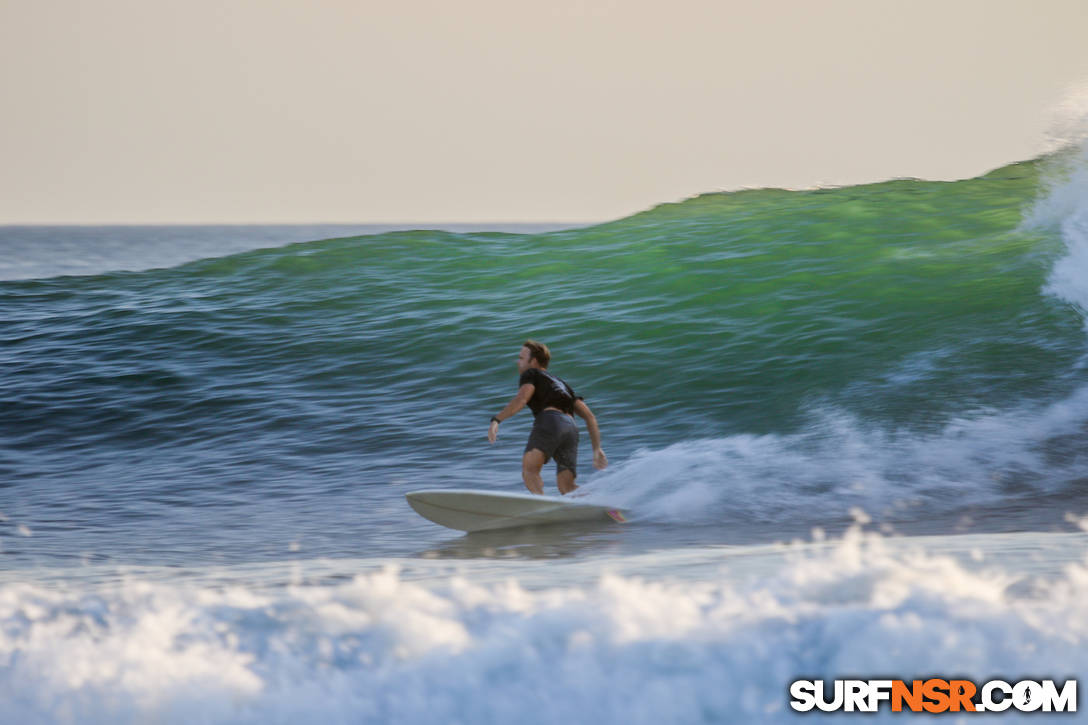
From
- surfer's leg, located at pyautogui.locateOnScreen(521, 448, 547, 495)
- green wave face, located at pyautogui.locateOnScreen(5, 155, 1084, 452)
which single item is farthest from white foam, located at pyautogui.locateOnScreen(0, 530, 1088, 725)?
green wave face, located at pyautogui.locateOnScreen(5, 155, 1084, 452)

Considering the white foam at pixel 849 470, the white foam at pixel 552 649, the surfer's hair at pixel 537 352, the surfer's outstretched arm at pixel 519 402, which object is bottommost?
the white foam at pixel 849 470

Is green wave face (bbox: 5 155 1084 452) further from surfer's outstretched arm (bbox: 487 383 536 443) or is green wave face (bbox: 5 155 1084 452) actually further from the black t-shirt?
surfer's outstretched arm (bbox: 487 383 536 443)

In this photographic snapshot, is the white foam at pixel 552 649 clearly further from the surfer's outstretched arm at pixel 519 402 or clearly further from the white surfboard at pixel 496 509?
the surfer's outstretched arm at pixel 519 402

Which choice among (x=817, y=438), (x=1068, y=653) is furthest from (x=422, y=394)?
(x=1068, y=653)

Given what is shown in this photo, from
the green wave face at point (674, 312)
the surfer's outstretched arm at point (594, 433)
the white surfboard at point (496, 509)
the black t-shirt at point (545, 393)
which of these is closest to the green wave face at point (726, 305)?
the green wave face at point (674, 312)

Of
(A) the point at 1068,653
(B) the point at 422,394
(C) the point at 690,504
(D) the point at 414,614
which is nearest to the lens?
(A) the point at 1068,653

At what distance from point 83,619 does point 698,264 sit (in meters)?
16.7

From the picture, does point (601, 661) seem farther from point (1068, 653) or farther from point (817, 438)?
point (817, 438)

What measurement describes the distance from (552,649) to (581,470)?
638 centimetres

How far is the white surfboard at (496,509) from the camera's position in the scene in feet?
28.6

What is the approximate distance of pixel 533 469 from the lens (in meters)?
9.54

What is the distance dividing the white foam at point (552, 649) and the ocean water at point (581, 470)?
2 centimetres

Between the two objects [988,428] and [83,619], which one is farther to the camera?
[988,428]

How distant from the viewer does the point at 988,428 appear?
1109 centimetres
